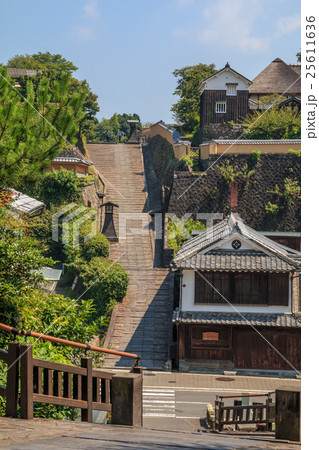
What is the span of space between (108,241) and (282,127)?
1749cm

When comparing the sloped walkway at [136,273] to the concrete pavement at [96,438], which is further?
the sloped walkway at [136,273]

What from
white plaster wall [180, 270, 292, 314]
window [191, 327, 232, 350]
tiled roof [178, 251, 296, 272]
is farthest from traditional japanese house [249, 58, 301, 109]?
window [191, 327, 232, 350]

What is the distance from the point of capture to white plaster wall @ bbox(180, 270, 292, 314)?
30.0 m

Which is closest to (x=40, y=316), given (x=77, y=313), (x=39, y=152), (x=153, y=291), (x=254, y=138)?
(x=77, y=313)

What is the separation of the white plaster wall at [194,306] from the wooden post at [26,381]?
2183 centimetres

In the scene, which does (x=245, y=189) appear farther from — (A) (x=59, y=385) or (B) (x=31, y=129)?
(A) (x=59, y=385)

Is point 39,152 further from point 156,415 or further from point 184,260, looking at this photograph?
point 184,260

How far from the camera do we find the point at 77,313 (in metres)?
13.9

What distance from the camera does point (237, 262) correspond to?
98.1ft

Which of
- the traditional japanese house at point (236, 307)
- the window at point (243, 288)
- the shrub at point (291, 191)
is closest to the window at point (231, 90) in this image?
the shrub at point (291, 191)

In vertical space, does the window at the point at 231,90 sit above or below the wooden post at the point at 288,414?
above

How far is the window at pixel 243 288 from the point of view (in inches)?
1185

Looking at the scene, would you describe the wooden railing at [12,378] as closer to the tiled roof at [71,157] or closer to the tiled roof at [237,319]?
the tiled roof at [237,319]

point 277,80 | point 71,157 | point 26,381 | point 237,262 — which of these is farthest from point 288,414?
point 277,80
